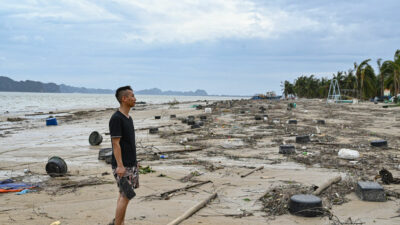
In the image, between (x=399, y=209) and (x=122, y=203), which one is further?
(x=399, y=209)

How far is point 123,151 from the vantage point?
3600mm

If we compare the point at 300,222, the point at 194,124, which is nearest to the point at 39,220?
the point at 300,222

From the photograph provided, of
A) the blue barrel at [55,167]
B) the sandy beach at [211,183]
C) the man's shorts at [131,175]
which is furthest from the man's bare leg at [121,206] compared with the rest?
the blue barrel at [55,167]

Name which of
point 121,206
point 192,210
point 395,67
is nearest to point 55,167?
point 121,206

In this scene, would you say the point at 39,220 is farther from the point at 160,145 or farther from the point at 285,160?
the point at 160,145

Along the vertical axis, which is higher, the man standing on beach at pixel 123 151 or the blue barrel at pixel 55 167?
the man standing on beach at pixel 123 151

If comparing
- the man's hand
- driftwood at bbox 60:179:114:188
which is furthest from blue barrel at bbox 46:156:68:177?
the man's hand

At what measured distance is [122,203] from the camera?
3.57 m

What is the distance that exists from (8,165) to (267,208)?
6335 mm

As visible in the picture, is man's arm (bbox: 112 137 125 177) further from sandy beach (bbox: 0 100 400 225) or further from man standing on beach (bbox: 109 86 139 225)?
sandy beach (bbox: 0 100 400 225)

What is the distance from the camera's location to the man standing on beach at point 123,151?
11.4 ft

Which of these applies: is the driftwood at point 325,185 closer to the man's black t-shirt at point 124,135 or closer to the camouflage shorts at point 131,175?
the camouflage shorts at point 131,175

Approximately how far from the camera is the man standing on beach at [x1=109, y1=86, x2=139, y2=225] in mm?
3486

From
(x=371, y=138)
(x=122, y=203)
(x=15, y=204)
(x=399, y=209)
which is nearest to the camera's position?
(x=122, y=203)
